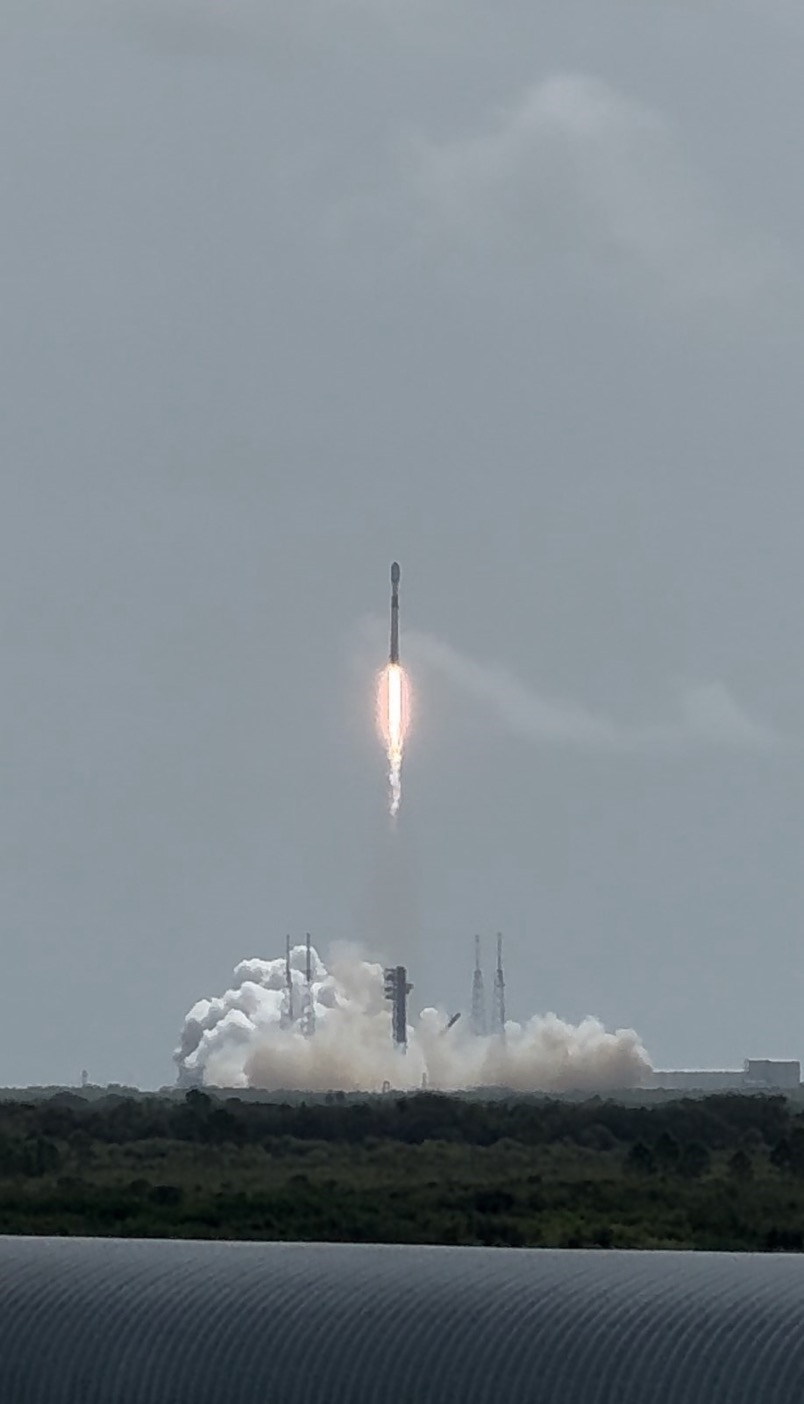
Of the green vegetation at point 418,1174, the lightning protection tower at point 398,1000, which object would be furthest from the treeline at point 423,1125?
the lightning protection tower at point 398,1000

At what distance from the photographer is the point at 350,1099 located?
151125mm

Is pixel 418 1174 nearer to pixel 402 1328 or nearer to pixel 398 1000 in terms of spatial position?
pixel 402 1328

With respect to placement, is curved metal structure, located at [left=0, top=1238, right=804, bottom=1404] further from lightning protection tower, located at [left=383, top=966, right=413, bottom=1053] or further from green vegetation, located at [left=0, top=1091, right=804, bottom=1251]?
lightning protection tower, located at [left=383, top=966, right=413, bottom=1053]

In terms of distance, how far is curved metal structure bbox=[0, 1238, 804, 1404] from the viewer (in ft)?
104

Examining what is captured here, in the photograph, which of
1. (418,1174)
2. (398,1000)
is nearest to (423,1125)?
(418,1174)

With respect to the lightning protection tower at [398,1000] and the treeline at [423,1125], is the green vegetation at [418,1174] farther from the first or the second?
the lightning protection tower at [398,1000]

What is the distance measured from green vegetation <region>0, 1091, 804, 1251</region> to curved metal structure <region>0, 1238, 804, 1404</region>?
2510cm

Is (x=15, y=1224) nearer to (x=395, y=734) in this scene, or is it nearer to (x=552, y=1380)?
(x=552, y=1380)

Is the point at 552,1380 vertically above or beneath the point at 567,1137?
beneath

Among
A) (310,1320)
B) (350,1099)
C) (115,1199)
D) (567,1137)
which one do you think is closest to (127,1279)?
(310,1320)

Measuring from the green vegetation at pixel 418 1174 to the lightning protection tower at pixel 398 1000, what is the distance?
154 ft

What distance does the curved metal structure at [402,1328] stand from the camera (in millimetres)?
31609

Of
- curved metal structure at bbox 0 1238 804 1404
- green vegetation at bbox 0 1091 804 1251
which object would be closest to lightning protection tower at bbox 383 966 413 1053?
green vegetation at bbox 0 1091 804 1251

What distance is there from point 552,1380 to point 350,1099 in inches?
4729
